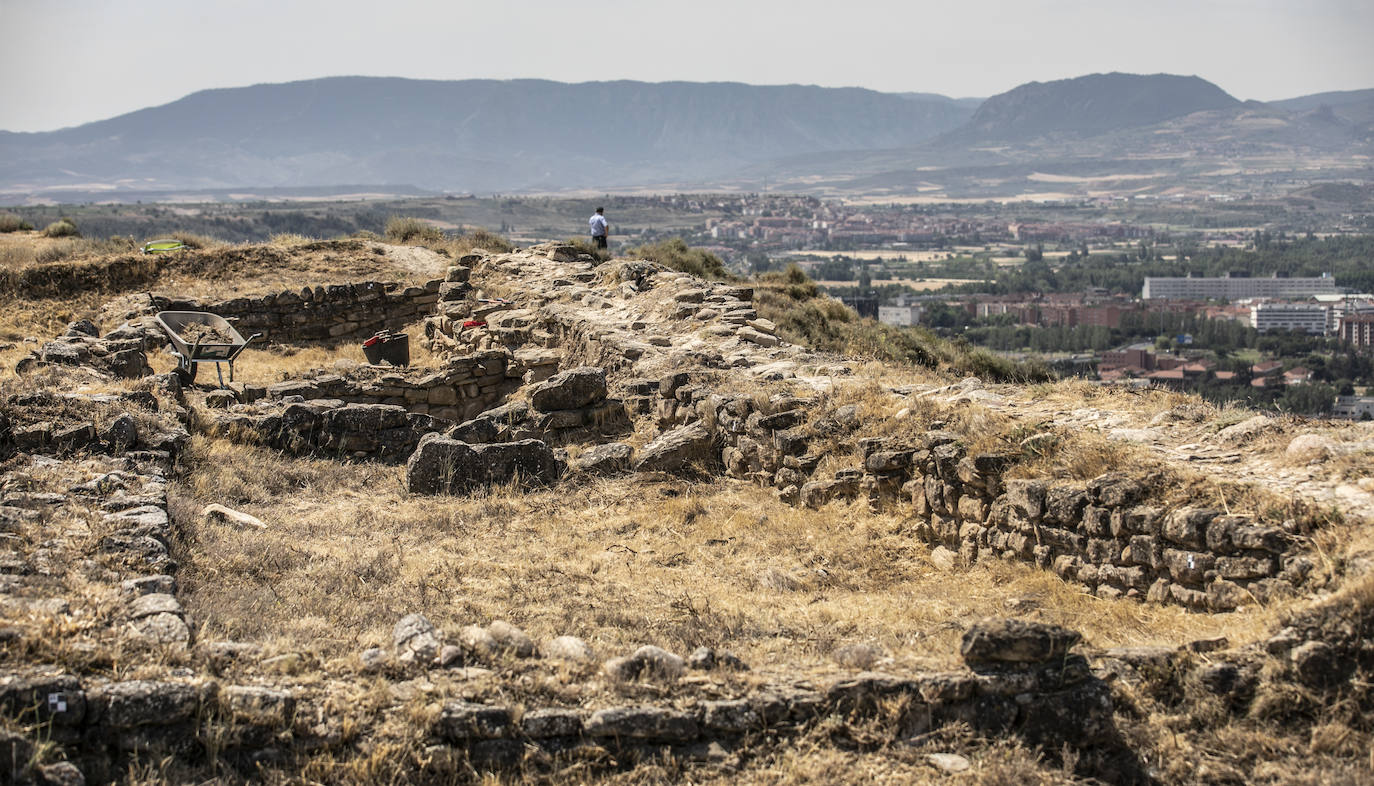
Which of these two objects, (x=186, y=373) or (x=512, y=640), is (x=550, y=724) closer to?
(x=512, y=640)

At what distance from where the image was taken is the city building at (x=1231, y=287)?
54.2 metres

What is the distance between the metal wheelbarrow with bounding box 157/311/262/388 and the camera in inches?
544

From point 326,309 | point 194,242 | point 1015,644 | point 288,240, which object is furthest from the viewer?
point 288,240

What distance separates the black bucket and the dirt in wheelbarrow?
253cm

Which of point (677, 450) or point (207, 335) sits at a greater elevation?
point (207, 335)

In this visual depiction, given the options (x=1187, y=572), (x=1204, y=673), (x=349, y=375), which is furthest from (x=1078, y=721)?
(x=349, y=375)

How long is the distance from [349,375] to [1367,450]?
1171 cm

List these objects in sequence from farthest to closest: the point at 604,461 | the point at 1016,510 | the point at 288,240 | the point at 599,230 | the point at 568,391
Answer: the point at 288,240 → the point at 599,230 → the point at 568,391 → the point at 604,461 → the point at 1016,510

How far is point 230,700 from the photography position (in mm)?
4992

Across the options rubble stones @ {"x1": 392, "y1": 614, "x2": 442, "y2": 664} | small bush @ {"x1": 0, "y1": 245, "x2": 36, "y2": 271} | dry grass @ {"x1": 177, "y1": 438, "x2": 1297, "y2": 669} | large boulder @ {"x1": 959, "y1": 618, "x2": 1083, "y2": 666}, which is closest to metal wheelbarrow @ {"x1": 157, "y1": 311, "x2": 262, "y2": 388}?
dry grass @ {"x1": 177, "y1": 438, "x2": 1297, "y2": 669}

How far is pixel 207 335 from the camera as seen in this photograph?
14602mm

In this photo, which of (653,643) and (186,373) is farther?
(186,373)

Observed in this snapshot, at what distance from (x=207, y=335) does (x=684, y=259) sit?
1378 cm

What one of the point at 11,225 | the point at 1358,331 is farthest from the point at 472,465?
the point at 1358,331
